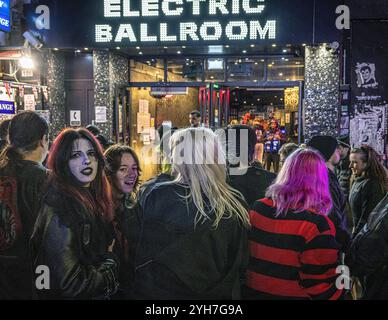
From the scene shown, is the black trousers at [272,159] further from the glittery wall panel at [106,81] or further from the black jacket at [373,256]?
the black jacket at [373,256]

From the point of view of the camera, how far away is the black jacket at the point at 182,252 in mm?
2545

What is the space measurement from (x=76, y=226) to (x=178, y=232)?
62cm

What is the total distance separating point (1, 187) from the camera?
3.25 metres

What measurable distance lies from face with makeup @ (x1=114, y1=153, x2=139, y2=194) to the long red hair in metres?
0.62

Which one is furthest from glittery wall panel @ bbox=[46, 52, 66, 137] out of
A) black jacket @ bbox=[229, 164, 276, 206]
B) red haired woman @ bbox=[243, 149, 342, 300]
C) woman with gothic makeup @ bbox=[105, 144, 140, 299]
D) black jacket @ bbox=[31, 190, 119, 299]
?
red haired woman @ bbox=[243, 149, 342, 300]

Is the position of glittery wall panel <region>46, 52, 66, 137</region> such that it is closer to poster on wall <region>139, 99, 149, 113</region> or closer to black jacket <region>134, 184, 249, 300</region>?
poster on wall <region>139, 99, 149, 113</region>

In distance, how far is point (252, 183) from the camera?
4480 millimetres

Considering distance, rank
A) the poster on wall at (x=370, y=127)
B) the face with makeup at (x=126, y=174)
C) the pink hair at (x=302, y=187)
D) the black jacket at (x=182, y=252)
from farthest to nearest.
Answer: the poster on wall at (x=370, y=127)
the face with makeup at (x=126, y=174)
the pink hair at (x=302, y=187)
the black jacket at (x=182, y=252)

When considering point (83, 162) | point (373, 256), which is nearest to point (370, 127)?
point (373, 256)

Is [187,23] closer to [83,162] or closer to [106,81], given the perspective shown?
[106,81]

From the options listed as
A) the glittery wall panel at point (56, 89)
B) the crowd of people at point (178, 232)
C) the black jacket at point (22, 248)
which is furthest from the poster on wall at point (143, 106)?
the black jacket at point (22, 248)

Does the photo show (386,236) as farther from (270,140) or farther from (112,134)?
(270,140)

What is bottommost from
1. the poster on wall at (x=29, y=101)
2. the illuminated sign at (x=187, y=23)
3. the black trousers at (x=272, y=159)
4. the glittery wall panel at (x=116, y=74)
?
the black trousers at (x=272, y=159)

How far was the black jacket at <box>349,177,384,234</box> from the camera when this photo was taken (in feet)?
16.3
